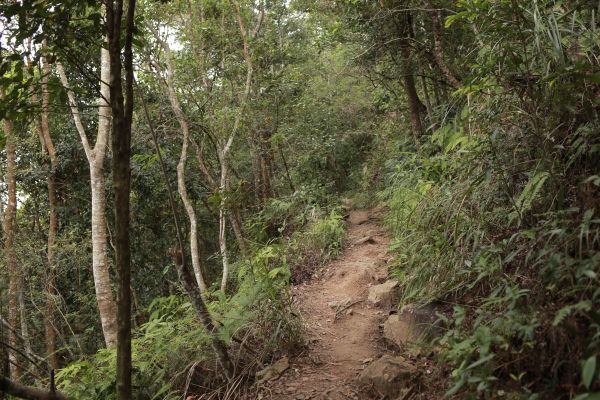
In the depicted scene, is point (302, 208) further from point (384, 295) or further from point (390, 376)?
point (390, 376)

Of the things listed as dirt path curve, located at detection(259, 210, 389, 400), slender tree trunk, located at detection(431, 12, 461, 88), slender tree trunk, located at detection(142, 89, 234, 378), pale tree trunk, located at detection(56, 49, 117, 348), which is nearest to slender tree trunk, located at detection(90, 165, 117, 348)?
pale tree trunk, located at detection(56, 49, 117, 348)

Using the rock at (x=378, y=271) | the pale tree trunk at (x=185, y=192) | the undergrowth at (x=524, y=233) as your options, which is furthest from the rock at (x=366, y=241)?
the undergrowth at (x=524, y=233)

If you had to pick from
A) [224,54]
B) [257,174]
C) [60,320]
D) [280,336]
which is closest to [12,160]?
[60,320]

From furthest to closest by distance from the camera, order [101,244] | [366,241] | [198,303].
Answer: [366,241] < [101,244] < [198,303]

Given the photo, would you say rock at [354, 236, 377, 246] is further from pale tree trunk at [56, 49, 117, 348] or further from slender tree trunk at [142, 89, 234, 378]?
slender tree trunk at [142, 89, 234, 378]

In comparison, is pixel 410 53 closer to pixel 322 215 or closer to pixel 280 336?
pixel 322 215

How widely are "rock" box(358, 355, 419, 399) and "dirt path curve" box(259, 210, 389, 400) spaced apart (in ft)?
0.55

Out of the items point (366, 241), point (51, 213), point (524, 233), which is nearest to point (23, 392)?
point (524, 233)

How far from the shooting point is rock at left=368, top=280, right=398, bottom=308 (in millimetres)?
4968

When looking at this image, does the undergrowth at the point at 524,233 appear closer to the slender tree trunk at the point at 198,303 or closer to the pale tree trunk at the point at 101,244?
the slender tree trunk at the point at 198,303

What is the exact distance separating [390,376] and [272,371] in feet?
4.00

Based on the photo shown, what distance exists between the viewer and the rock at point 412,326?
3.62 m

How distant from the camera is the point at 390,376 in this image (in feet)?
10.5

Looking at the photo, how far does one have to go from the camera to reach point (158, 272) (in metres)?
11.1
